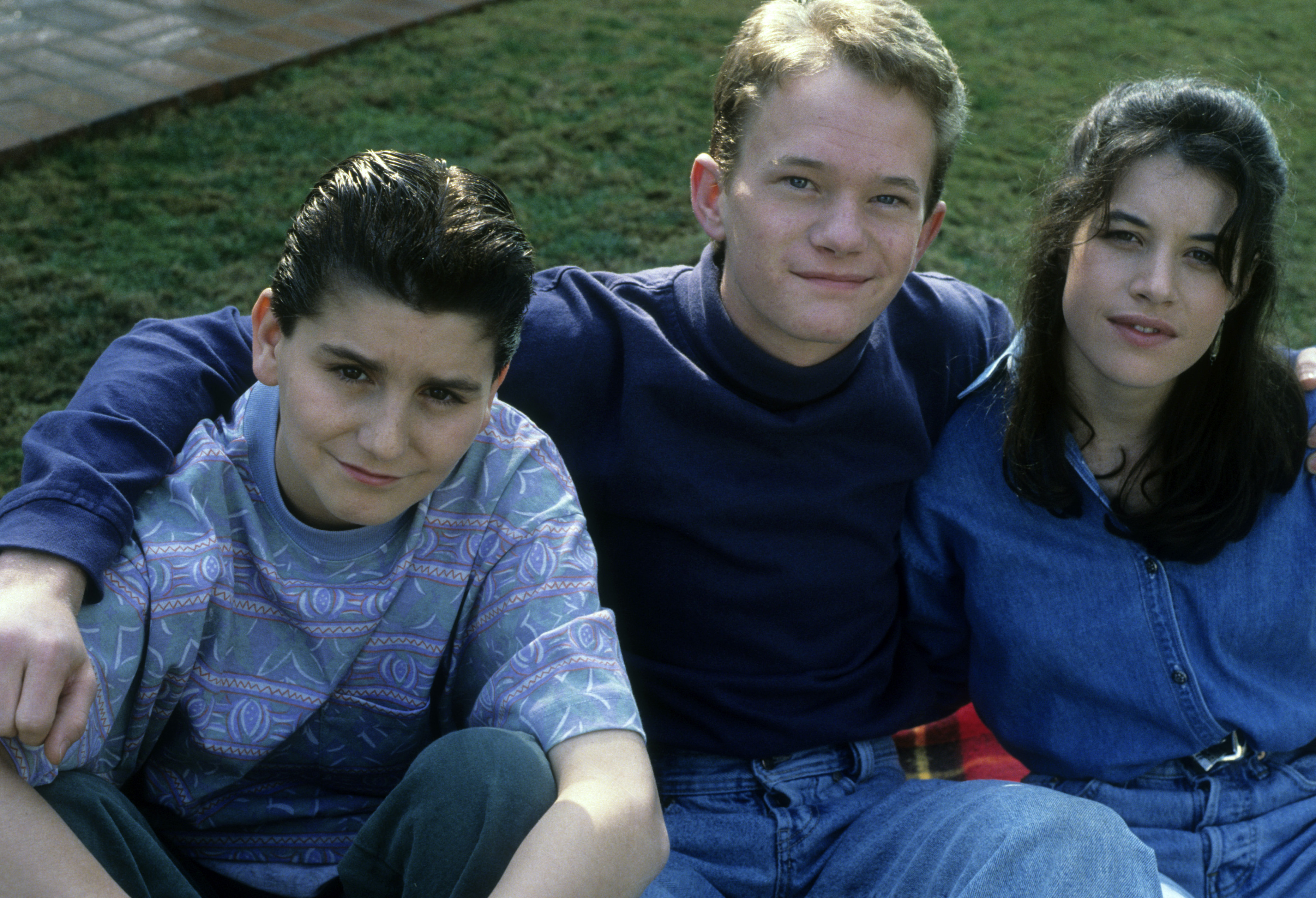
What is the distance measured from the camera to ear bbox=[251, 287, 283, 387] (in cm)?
171

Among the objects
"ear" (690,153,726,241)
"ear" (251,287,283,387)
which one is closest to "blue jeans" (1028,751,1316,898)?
"ear" (690,153,726,241)

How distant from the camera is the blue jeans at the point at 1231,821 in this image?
206 centimetres

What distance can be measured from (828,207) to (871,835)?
98 cm

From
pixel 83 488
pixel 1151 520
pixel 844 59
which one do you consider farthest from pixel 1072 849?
pixel 83 488

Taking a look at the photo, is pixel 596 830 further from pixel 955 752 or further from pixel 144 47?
pixel 144 47

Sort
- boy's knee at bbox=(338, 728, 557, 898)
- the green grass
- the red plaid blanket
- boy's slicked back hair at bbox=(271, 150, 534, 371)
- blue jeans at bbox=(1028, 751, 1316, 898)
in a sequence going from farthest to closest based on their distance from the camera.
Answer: the green grass, the red plaid blanket, blue jeans at bbox=(1028, 751, 1316, 898), boy's slicked back hair at bbox=(271, 150, 534, 371), boy's knee at bbox=(338, 728, 557, 898)

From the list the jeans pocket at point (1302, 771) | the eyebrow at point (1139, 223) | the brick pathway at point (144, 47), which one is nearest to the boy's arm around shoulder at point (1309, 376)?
the eyebrow at point (1139, 223)

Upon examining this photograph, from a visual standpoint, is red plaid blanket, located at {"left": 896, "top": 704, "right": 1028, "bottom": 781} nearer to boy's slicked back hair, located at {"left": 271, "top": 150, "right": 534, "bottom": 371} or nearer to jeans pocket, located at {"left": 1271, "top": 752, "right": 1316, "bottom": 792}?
jeans pocket, located at {"left": 1271, "top": 752, "right": 1316, "bottom": 792}

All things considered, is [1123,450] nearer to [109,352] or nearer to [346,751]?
[346,751]

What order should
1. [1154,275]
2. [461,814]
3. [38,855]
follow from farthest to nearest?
[1154,275] → [461,814] → [38,855]

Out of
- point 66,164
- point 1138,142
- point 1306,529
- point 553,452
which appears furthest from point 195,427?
point 66,164

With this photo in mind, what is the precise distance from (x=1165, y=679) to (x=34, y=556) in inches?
67.4

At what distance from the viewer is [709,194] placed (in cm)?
219

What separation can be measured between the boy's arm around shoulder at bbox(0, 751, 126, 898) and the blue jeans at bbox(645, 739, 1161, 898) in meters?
0.77
